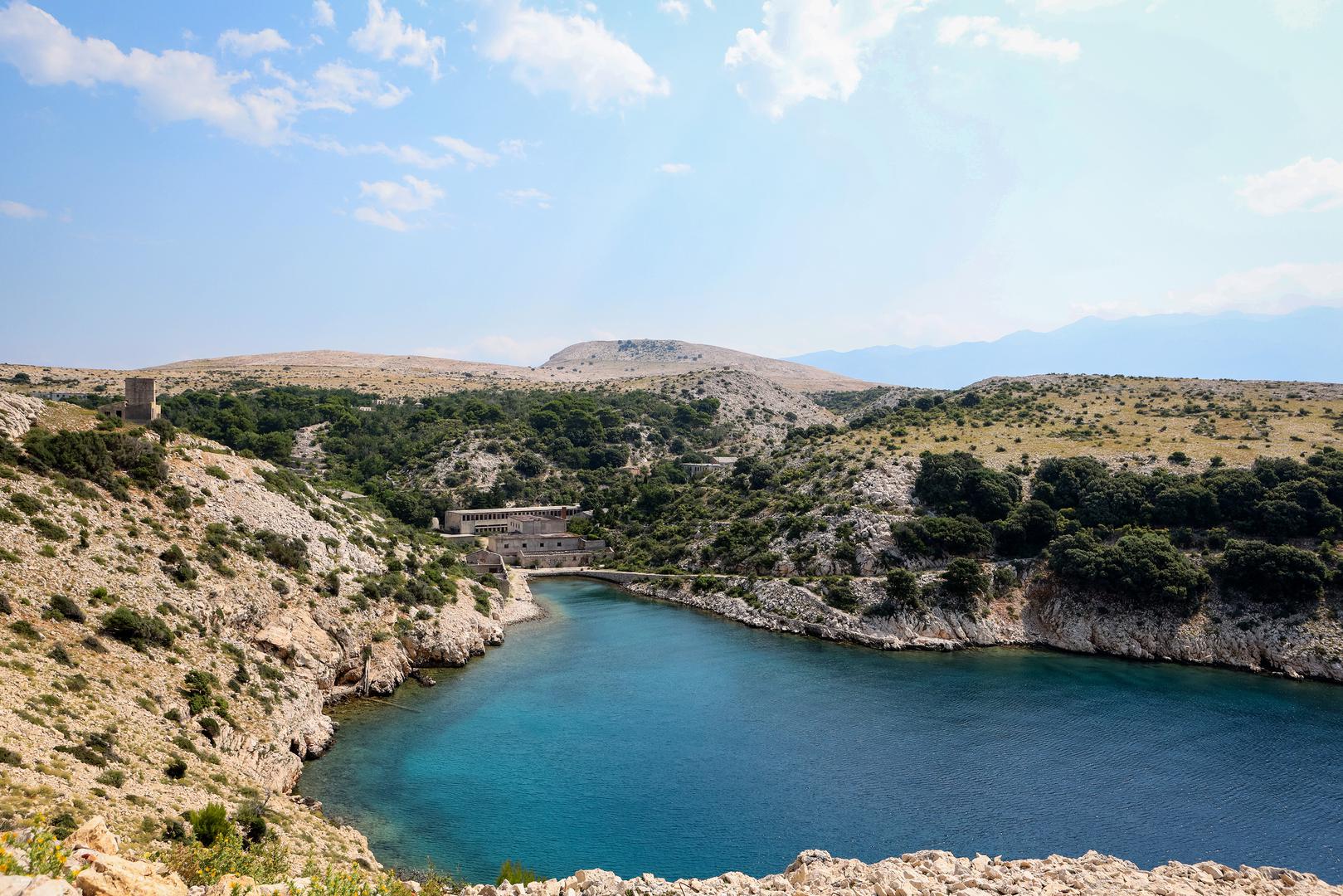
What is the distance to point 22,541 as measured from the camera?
29609 millimetres

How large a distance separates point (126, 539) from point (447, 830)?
788 inches

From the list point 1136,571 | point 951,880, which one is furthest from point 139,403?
point 1136,571

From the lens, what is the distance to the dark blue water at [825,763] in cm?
2855

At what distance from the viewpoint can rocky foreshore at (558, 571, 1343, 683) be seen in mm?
50344

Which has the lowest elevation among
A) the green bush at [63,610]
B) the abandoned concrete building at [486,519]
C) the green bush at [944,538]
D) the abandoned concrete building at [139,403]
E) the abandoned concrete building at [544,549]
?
the abandoned concrete building at [544,549]

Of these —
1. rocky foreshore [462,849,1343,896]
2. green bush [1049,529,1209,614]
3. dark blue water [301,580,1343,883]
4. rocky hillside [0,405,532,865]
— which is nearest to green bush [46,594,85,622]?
rocky hillside [0,405,532,865]

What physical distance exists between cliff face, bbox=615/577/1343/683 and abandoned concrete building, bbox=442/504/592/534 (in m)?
33.0

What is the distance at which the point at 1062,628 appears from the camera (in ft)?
186

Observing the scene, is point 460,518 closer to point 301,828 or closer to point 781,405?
point 301,828

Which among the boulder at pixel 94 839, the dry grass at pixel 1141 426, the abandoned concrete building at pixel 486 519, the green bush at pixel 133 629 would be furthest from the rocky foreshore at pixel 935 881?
the abandoned concrete building at pixel 486 519

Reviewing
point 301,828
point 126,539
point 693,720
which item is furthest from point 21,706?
point 693,720

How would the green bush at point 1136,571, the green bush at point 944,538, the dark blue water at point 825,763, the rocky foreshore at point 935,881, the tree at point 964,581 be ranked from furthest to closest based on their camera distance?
1. the green bush at point 944,538
2. the tree at point 964,581
3. the green bush at point 1136,571
4. the dark blue water at point 825,763
5. the rocky foreshore at point 935,881

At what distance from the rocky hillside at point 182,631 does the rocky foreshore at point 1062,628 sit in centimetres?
2506

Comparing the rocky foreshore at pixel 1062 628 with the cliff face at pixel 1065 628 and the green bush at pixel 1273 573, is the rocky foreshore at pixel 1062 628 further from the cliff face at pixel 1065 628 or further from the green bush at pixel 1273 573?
the green bush at pixel 1273 573
